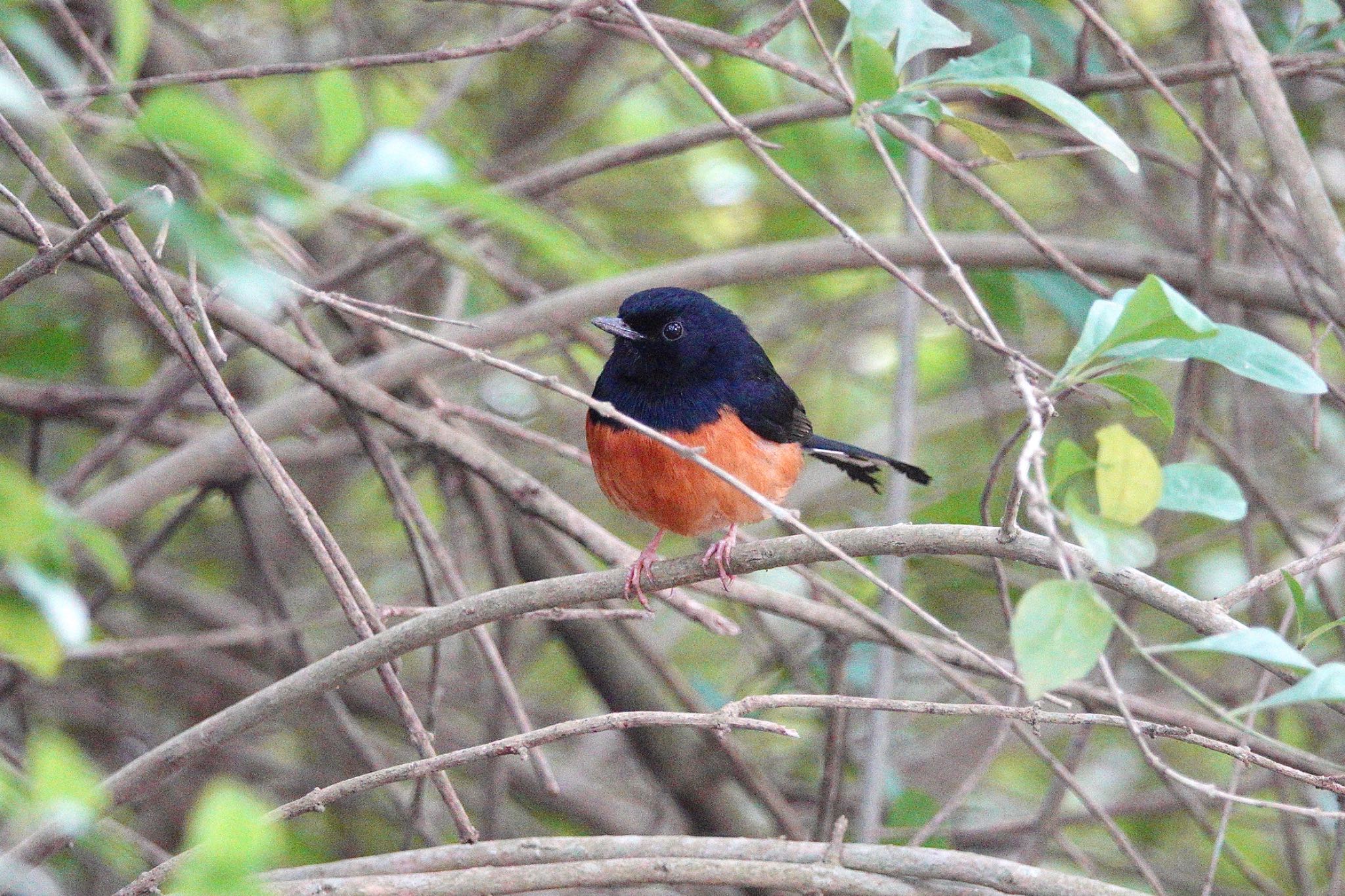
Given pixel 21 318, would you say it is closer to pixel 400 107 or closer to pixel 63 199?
pixel 400 107

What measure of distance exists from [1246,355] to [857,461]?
2.14 meters

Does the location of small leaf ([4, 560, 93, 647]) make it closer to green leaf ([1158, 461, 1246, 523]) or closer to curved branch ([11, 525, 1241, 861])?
curved branch ([11, 525, 1241, 861])

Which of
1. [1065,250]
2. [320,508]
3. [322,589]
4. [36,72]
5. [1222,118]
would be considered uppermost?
[36,72]

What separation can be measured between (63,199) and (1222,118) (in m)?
3.41

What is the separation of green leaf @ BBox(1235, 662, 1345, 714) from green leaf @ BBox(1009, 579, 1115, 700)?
210 millimetres

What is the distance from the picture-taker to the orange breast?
135 inches

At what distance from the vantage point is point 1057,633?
153 cm

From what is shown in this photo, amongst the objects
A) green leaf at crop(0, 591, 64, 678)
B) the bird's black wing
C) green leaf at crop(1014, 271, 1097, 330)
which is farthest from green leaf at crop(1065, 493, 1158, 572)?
green leaf at crop(1014, 271, 1097, 330)

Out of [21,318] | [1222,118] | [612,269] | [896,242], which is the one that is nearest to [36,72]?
[21,318]

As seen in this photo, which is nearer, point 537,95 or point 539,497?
point 539,497

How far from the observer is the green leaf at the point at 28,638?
2215mm

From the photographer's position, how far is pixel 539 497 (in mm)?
3766

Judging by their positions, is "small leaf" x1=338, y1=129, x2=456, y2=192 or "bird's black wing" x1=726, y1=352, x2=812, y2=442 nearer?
"small leaf" x1=338, y1=129, x2=456, y2=192

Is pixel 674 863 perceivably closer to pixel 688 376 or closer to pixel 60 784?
pixel 60 784
